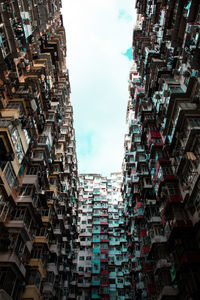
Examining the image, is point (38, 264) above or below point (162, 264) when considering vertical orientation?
below

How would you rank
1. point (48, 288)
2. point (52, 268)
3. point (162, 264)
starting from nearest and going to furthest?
point (162, 264) → point (48, 288) → point (52, 268)

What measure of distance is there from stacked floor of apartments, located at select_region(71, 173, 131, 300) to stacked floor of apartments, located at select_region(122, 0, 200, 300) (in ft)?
27.1

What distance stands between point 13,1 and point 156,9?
71.5 ft

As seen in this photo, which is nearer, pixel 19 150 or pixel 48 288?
pixel 19 150

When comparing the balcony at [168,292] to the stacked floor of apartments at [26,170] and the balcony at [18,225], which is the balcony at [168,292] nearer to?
the stacked floor of apartments at [26,170]

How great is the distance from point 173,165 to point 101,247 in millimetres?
29403

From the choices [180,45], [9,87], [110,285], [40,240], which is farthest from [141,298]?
[180,45]

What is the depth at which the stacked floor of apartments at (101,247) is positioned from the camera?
38.7 m

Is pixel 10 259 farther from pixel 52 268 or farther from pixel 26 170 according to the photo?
pixel 52 268

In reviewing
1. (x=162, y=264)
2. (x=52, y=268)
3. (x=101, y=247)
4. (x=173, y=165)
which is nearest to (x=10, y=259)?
(x=52, y=268)

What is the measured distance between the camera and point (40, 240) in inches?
863

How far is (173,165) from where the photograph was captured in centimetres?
2339

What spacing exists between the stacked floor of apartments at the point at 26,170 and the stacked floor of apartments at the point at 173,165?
37.8 feet

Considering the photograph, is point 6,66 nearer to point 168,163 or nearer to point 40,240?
point 40,240
